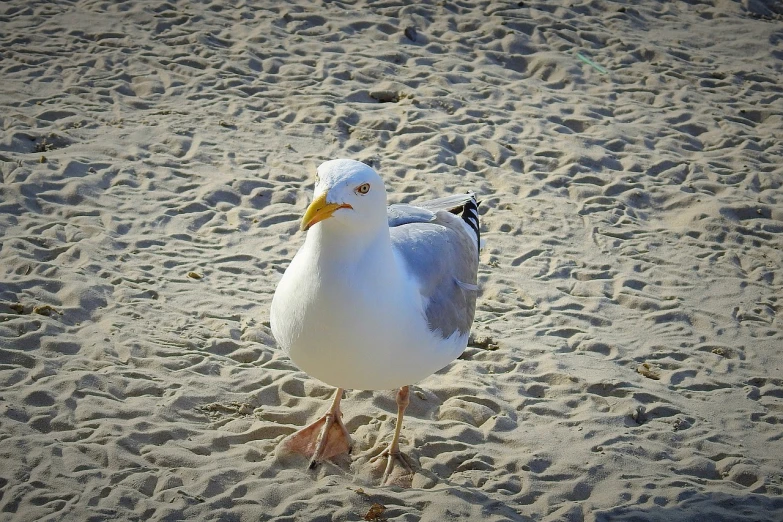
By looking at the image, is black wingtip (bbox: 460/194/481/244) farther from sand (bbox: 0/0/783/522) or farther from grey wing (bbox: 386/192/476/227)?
sand (bbox: 0/0/783/522)

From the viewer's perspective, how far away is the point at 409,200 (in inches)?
271

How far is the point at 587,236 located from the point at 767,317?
149 centimetres

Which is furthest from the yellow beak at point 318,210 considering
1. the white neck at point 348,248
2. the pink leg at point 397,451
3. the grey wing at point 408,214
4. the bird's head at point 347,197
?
the pink leg at point 397,451

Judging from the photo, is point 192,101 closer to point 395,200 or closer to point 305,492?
point 395,200

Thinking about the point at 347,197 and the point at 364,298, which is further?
the point at 364,298

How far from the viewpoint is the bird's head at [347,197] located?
3479mm

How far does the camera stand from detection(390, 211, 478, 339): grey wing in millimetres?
4215

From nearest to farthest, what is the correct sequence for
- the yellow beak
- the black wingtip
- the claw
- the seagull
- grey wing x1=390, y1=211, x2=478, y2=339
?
1. the yellow beak
2. the seagull
3. grey wing x1=390, y1=211, x2=478, y2=339
4. the claw
5. the black wingtip

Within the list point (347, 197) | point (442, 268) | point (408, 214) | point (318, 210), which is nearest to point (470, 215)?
point (408, 214)

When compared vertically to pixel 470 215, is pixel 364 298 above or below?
above

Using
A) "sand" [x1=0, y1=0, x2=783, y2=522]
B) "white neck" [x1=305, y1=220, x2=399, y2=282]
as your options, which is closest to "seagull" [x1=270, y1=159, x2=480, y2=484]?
"white neck" [x1=305, y1=220, x2=399, y2=282]

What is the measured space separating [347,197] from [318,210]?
0.47 ft

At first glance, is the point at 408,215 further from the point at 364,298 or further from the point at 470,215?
the point at 364,298

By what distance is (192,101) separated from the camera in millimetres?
A: 8055
